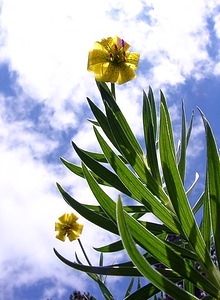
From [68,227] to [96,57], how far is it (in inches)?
70.2

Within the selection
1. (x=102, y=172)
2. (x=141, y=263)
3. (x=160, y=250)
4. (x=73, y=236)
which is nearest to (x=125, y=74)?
(x=102, y=172)

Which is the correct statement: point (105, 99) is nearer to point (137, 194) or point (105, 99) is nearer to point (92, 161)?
point (92, 161)

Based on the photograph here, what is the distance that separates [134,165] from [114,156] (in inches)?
3.4

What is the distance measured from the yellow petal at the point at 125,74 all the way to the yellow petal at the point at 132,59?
0.07 ft

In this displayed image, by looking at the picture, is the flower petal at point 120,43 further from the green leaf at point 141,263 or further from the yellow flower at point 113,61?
the green leaf at point 141,263

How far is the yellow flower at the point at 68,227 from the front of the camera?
3.09 metres

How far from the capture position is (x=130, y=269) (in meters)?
1.50

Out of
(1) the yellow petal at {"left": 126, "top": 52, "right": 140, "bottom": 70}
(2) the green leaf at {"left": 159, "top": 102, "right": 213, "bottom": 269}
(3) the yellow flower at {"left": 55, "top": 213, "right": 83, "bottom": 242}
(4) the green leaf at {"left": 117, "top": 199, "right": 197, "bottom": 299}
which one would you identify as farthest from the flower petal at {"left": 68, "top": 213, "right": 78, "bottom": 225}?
(4) the green leaf at {"left": 117, "top": 199, "right": 197, "bottom": 299}

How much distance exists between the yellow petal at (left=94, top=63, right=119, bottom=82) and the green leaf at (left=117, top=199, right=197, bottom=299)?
76cm

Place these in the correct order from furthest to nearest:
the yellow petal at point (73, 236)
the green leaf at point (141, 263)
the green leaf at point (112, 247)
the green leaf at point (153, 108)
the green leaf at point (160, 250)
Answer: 1. the yellow petal at point (73, 236)
2. the green leaf at point (153, 108)
3. the green leaf at point (112, 247)
4. the green leaf at point (160, 250)
5. the green leaf at point (141, 263)

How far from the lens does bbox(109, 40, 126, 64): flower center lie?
1.74 m

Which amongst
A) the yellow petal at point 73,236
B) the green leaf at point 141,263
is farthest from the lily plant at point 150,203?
the yellow petal at point 73,236

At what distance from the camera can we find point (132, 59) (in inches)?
69.4

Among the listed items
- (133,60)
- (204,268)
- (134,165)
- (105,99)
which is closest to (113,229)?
(134,165)
